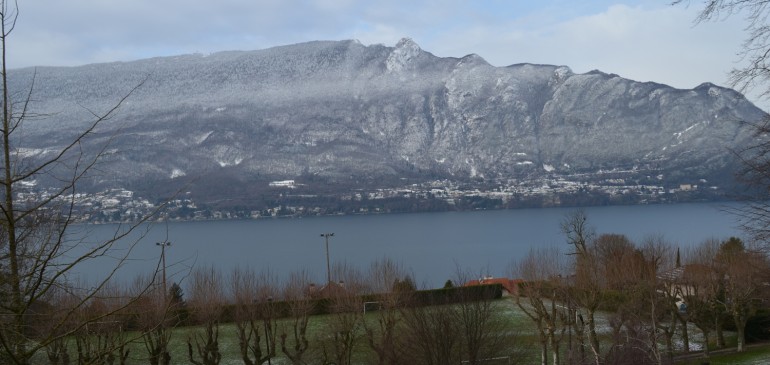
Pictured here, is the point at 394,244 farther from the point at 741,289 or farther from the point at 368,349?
the point at 741,289

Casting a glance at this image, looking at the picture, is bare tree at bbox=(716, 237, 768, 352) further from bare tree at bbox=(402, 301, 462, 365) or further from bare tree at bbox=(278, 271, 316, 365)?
bare tree at bbox=(278, 271, 316, 365)

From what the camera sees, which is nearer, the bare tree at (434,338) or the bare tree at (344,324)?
the bare tree at (434,338)

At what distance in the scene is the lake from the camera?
86062mm

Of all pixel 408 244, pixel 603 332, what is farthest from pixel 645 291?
pixel 408 244

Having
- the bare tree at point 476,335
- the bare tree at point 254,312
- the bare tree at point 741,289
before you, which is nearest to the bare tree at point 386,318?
the bare tree at point 476,335

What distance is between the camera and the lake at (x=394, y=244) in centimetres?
8606

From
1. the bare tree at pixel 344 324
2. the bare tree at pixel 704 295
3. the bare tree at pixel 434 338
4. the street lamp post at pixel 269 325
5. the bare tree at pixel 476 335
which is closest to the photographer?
the bare tree at pixel 434 338

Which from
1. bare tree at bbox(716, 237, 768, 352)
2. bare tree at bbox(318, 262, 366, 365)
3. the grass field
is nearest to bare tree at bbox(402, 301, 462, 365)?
bare tree at bbox(318, 262, 366, 365)

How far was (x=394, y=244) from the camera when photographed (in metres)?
125

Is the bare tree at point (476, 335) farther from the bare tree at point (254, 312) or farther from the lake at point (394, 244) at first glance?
the lake at point (394, 244)

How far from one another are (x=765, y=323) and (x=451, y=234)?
376 feet

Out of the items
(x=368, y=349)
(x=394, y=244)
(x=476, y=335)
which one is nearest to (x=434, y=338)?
(x=476, y=335)

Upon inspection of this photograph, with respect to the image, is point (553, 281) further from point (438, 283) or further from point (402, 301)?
point (438, 283)

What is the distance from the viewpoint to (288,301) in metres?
36.0
